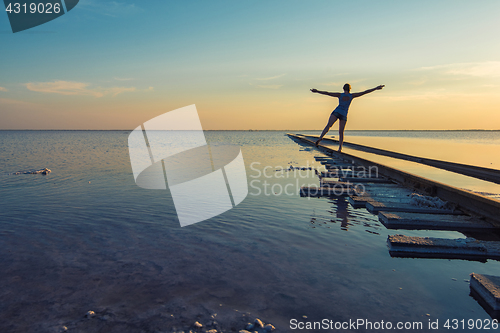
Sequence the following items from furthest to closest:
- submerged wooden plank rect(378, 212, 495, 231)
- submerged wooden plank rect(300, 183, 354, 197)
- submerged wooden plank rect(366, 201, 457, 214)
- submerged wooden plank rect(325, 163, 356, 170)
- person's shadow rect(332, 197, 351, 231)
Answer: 1. submerged wooden plank rect(325, 163, 356, 170)
2. submerged wooden plank rect(300, 183, 354, 197)
3. submerged wooden plank rect(366, 201, 457, 214)
4. person's shadow rect(332, 197, 351, 231)
5. submerged wooden plank rect(378, 212, 495, 231)

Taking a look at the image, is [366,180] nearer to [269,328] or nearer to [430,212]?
[430,212]

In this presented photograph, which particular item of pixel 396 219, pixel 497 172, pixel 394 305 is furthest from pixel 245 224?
pixel 497 172

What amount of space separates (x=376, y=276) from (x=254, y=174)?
7730mm

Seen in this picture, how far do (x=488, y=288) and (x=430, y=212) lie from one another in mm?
2873

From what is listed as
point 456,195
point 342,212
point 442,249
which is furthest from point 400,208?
point 442,249

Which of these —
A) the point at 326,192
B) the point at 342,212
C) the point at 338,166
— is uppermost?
the point at 338,166

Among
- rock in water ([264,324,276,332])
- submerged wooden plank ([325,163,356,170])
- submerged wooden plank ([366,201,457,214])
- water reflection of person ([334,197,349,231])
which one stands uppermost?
submerged wooden plank ([325,163,356,170])

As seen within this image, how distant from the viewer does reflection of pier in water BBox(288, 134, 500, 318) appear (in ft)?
10.8

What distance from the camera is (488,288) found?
93.1 inches

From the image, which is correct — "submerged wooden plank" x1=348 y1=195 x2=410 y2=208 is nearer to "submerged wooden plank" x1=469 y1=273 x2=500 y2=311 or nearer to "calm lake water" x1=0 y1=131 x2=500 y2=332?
"calm lake water" x1=0 y1=131 x2=500 y2=332

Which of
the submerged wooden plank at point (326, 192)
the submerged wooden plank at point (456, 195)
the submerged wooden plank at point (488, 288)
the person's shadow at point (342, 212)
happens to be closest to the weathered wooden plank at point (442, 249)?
the submerged wooden plank at point (488, 288)

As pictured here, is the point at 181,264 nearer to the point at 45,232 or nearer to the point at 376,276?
the point at 376,276

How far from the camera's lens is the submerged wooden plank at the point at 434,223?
4.27 meters

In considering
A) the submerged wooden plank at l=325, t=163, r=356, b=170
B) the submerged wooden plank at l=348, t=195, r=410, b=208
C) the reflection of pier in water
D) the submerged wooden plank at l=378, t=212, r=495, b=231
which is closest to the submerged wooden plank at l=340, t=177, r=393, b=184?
the reflection of pier in water
